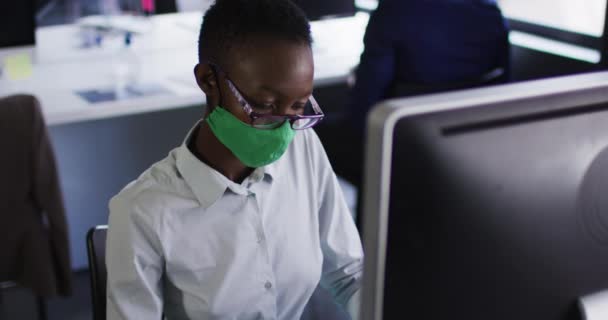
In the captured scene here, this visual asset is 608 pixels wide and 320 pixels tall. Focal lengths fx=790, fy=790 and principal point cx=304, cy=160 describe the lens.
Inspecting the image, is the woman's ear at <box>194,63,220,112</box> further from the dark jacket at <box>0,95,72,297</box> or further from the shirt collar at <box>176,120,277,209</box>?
the dark jacket at <box>0,95,72,297</box>

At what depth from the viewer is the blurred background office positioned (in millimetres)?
2625

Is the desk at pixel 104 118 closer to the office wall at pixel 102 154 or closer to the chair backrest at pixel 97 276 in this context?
the office wall at pixel 102 154

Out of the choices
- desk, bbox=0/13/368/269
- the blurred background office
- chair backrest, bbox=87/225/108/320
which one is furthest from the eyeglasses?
desk, bbox=0/13/368/269

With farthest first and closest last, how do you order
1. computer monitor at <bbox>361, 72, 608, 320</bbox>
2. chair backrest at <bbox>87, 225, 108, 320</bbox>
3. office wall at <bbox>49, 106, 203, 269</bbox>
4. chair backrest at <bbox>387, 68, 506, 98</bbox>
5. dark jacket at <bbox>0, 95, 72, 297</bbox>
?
1. office wall at <bbox>49, 106, 203, 269</bbox>
2. chair backrest at <bbox>387, 68, 506, 98</bbox>
3. dark jacket at <bbox>0, 95, 72, 297</bbox>
4. chair backrest at <bbox>87, 225, 108, 320</bbox>
5. computer monitor at <bbox>361, 72, 608, 320</bbox>

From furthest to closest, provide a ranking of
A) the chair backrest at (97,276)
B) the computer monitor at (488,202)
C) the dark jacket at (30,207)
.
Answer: the dark jacket at (30,207) < the chair backrest at (97,276) < the computer monitor at (488,202)

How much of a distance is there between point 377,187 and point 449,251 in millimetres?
100

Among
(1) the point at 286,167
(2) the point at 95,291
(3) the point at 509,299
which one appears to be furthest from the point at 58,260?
(3) the point at 509,299

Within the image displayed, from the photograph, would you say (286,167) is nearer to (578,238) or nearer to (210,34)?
(210,34)

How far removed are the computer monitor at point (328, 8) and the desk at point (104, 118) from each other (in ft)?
0.45

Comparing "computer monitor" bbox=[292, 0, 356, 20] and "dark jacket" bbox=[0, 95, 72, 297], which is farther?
"computer monitor" bbox=[292, 0, 356, 20]

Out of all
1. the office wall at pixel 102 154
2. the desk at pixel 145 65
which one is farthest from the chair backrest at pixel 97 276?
the office wall at pixel 102 154

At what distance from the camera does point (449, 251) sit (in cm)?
67

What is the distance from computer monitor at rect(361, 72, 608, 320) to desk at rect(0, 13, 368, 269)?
1964 mm

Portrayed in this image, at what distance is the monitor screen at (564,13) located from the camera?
313 centimetres
